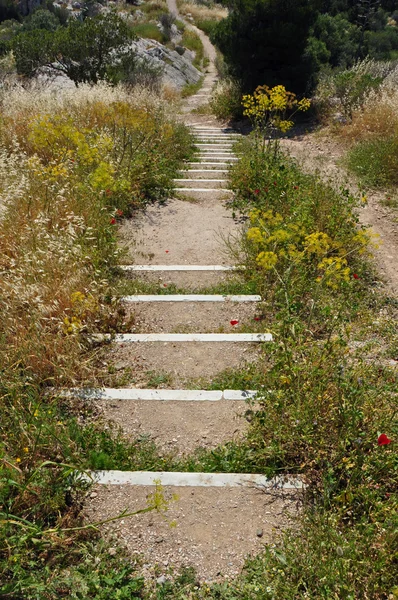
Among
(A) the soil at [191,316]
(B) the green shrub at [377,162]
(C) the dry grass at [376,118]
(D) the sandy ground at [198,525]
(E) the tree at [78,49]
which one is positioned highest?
(E) the tree at [78,49]

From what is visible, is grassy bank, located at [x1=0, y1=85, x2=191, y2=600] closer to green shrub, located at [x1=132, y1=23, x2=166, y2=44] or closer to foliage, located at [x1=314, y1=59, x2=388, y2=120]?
foliage, located at [x1=314, y1=59, x2=388, y2=120]

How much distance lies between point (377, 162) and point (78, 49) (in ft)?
33.1

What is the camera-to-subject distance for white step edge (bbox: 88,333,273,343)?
3.92 meters

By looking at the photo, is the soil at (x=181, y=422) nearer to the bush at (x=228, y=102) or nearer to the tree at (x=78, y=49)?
the bush at (x=228, y=102)

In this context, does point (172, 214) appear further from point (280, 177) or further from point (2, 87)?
point (2, 87)

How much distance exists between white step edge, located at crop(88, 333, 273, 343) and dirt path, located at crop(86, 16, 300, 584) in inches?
1.4

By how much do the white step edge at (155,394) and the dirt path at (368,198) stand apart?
183 cm

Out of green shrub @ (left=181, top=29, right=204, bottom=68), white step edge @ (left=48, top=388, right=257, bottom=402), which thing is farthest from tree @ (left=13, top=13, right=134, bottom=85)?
white step edge @ (left=48, top=388, right=257, bottom=402)

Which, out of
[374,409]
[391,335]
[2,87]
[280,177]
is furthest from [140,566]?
[2,87]

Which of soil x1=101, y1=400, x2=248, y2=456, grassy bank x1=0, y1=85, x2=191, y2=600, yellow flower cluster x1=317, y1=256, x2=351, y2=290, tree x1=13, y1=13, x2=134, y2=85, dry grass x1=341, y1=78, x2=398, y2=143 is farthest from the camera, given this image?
tree x1=13, y1=13, x2=134, y2=85

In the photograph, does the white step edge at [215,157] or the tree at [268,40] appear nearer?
the white step edge at [215,157]

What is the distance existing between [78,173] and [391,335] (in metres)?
4.38

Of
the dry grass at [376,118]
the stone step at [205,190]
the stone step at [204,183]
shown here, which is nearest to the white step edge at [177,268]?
the stone step at [205,190]

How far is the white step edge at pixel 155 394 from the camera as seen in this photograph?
3303 millimetres
